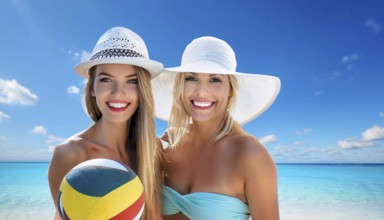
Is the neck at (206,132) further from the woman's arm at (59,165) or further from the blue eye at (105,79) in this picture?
the woman's arm at (59,165)

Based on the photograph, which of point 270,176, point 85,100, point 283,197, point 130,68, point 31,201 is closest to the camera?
point 270,176

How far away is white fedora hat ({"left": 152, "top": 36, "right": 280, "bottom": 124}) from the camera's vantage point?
327 centimetres

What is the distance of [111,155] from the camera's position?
3125 mm

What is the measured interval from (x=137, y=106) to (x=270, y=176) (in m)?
1.38

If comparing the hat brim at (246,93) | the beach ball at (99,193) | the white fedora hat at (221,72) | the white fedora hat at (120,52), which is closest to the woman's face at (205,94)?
the white fedora hat at (221,72)

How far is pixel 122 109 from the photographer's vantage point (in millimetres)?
3059

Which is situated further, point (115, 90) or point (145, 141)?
point (145, 141)

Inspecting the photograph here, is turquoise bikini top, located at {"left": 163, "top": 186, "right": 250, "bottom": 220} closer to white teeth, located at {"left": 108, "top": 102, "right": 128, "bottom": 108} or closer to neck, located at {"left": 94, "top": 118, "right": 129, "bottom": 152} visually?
neck, located at {"left": 94, "top": 118, "right": 129, "bottom": 152}

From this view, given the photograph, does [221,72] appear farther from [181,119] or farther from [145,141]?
[145,141]

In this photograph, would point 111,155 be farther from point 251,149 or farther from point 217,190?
point 251,149

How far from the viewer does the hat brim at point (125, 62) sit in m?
2.95

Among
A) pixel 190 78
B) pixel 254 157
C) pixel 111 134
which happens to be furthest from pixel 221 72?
pixel 111 134

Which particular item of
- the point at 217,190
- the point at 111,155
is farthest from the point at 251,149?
the point at 111,155

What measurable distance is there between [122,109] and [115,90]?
0.20 metres
